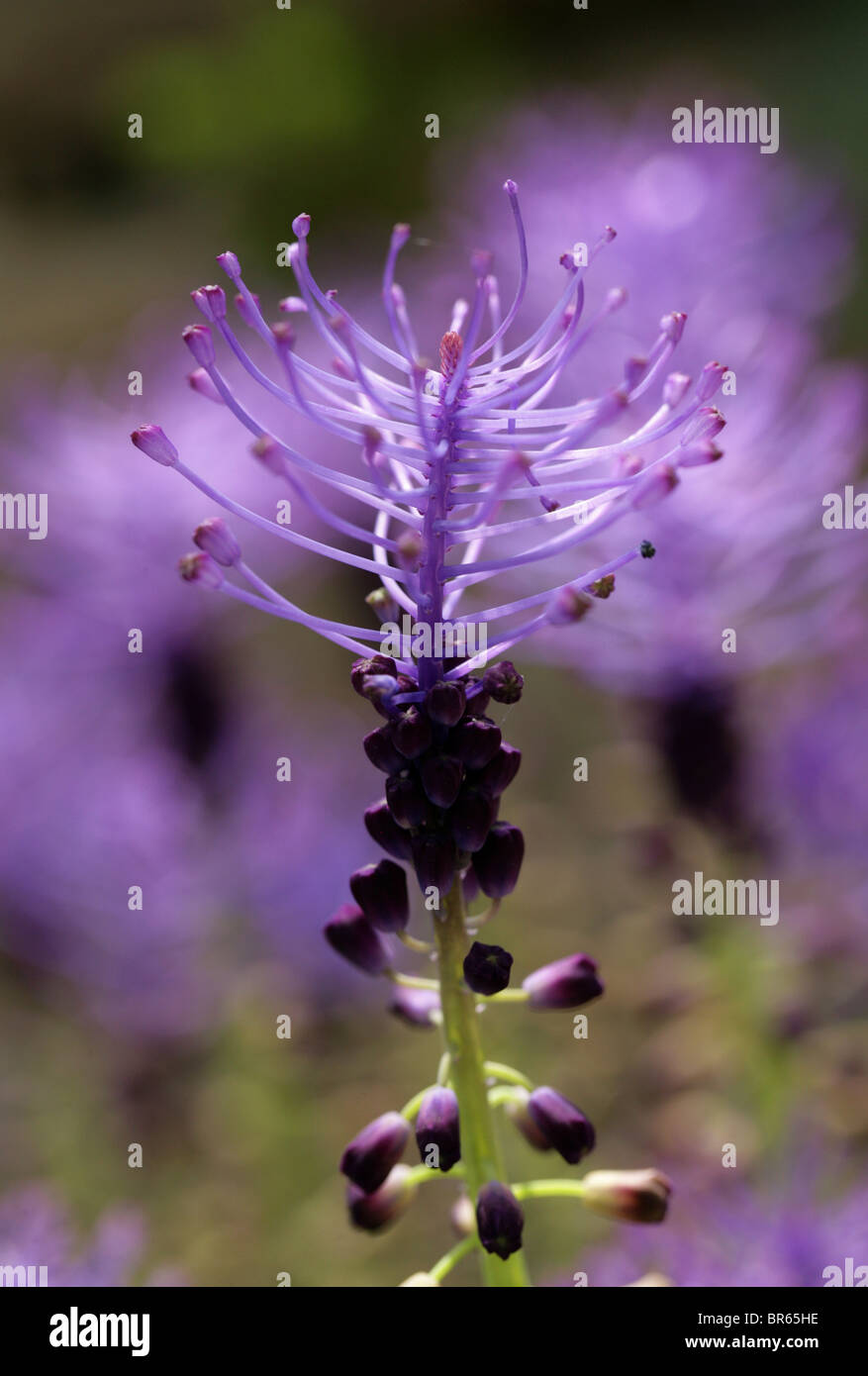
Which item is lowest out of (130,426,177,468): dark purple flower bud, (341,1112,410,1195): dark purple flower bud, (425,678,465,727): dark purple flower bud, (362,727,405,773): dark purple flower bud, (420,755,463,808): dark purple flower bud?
(341,1112,410,1195): dark purple flower bud

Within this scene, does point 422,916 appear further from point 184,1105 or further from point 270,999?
point 184,1105

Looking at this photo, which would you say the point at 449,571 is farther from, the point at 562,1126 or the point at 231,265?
the point at 562,1126

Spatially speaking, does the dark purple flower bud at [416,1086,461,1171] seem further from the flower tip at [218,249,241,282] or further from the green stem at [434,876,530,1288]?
the flower tip at [218,249,241,282]

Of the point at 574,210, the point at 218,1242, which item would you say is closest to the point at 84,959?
the point at 218,1242

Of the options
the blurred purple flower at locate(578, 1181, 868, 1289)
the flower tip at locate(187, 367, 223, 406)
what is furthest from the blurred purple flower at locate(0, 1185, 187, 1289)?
the flower tip at locate(187, 367, 223, 406)

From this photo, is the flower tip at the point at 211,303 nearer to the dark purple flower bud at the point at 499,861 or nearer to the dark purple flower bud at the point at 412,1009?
the dark purple flower bud at the point at 499,861

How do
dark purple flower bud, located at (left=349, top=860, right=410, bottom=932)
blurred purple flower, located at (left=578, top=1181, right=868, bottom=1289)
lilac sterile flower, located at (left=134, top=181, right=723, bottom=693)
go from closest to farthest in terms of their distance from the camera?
lilac sterile flower, located at (left=134, top=181, right=723, bottom=693)
dark purple flower bud, located at (left=349, top=860, right=410, bottom=932)
blurred purple flower, located at (left=578, top=1181, right=868, bottom=1289)

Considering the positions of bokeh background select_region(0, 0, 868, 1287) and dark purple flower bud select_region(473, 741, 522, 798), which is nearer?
dark purple flower bud select_region(473, 741, 522, 798)
